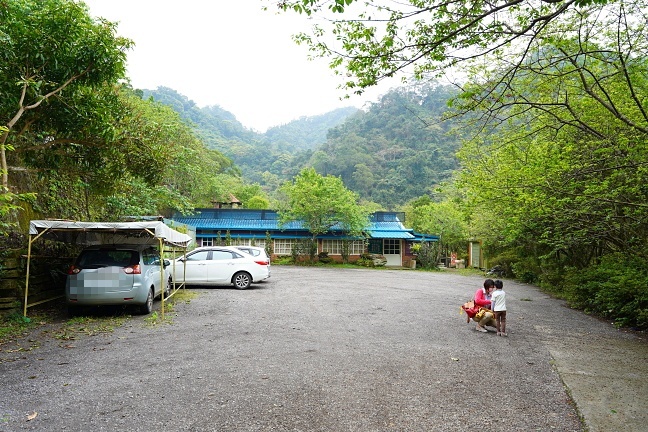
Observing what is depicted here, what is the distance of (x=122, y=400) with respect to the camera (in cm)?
443

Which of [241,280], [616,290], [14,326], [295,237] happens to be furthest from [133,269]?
[295,237]

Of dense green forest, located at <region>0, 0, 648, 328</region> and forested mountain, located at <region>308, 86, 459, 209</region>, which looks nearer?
dense green forest, located at <region>0, 0, 648, 328</region>

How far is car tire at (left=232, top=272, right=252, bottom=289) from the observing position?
1427 cm

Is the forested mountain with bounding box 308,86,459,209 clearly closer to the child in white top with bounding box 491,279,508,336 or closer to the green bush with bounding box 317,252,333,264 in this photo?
the green bush with bounding box 317,252,333,264

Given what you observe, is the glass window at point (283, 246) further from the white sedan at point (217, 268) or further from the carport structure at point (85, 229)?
the carport structure at point (85, 229)

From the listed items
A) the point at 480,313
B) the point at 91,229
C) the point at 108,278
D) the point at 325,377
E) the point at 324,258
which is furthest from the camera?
the point at 324,258

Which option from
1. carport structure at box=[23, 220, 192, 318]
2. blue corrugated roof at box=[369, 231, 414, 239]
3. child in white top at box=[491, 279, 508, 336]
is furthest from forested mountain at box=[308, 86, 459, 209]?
carport structure at box=[23, 220, 192, 318]

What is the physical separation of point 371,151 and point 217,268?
56.3 meters

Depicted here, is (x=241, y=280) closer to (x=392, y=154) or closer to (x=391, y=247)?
(x=391, y=247)

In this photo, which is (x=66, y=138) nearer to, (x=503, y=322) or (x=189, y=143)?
(x=503, y=322)

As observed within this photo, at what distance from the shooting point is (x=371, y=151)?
68188mm

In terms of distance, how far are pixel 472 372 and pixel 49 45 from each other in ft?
26.4

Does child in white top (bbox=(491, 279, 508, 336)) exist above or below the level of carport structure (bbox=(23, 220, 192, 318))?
below

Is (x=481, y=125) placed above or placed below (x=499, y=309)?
above
